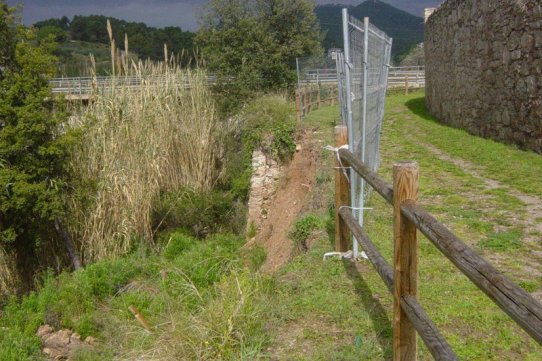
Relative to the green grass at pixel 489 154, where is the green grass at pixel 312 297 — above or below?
below

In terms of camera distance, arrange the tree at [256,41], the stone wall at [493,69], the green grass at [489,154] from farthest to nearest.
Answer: the tree at [256,41]
the stone wall at [493,69]
the green grass at [489,154]

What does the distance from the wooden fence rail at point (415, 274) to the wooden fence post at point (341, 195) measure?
1.16 m

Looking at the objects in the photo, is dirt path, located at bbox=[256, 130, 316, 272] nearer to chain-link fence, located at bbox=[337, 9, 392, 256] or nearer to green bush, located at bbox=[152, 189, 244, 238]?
green bush, located at bbox=[152, 189, 244, 238]

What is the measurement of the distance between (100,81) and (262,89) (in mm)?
9285

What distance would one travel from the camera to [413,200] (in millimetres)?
3199

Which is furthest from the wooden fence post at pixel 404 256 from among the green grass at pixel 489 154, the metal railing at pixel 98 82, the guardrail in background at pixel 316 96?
the guardrail in background at pixel 316 96

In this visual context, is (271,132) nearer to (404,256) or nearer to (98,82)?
(98,82)

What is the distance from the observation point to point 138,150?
33.9ft

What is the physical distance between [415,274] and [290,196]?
8.92 metres

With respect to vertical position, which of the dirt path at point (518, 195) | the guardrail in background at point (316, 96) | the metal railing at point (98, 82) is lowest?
the dirt path at point (518, 195)

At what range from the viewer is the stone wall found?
9.09 metres

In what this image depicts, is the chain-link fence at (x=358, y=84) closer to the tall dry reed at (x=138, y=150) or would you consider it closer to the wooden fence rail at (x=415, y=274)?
the wooden fence rail at (x=415, y=274)

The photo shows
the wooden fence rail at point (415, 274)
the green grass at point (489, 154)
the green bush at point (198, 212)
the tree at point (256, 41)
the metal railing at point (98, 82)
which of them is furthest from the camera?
the tree at point (256, 41)

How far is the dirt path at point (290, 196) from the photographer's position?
35.6 feet
